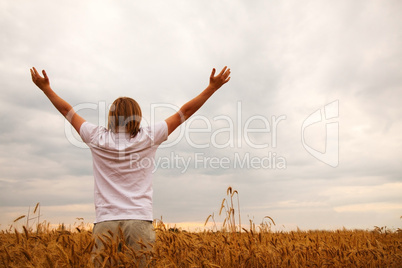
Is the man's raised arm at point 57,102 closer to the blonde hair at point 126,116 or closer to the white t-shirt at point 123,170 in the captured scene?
the white t-shirt at point 123,170

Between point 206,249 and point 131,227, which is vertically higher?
point 131,227

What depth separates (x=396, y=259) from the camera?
5465 mm

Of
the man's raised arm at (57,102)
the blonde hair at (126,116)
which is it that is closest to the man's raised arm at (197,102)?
the blonde hair at (126,116)

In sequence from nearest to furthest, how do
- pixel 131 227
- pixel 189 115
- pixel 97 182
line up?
pixel 131 227 → pixel 97 182 → pixel 189 115

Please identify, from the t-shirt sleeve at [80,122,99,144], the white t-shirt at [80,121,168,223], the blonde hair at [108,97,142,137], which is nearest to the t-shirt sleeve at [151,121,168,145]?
the white t-shirt at [80,121,168,223]

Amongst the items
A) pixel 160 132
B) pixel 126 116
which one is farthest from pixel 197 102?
pixel 126 116

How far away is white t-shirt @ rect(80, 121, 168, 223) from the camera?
3252 mm

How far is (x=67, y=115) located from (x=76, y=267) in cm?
175

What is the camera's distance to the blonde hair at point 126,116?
351cm

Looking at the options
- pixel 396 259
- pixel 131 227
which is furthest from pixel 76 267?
pixel 396 259

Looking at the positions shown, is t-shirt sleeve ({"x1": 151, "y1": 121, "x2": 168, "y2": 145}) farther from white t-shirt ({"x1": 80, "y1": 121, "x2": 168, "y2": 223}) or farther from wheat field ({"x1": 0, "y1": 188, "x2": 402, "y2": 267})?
wheat field ({"x1": 0, "y1": 188, "x2": 402, "y2": 267})

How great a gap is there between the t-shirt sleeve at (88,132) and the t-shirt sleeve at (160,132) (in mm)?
631

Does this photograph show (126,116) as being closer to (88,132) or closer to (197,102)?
(88,132)

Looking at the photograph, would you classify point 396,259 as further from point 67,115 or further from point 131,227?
point 67,115
